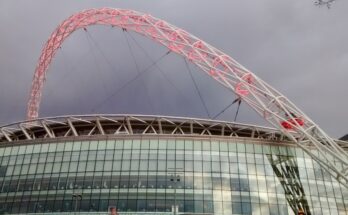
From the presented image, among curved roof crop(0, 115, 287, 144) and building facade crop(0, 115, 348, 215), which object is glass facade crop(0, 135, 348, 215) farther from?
curved roof crop(0, 115, 287, 144)

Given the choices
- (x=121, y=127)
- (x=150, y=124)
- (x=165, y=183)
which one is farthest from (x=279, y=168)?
(x=121, y=127)

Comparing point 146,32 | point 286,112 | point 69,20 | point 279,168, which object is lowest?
point 279,168

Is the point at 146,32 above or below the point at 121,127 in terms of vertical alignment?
above

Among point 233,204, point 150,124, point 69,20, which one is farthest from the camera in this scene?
point 69,20

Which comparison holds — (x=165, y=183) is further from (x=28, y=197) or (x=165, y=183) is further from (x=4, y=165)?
(x=4, y=165)

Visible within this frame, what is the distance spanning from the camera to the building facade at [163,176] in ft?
200

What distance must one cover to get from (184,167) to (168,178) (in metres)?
3.10

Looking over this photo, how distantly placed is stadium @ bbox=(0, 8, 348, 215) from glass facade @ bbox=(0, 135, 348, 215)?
0.50 feet

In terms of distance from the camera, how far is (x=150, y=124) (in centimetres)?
7188

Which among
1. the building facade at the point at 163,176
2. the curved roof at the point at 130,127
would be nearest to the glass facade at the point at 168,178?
the building facade at the point at 163,176

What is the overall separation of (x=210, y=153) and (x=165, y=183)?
8.80 m

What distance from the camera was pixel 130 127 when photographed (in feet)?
230

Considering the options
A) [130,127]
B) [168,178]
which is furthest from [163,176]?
[130,127]

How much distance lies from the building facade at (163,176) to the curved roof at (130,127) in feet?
2.58
